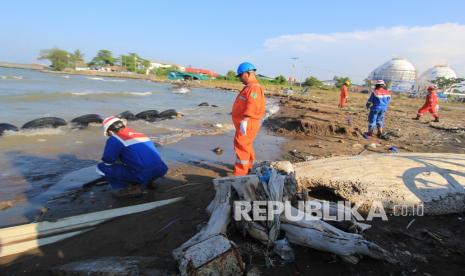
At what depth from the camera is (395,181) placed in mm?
3818

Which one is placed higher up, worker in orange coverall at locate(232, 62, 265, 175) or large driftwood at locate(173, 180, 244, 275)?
worker in orange coverall at locate(232, 62, 265, 175)

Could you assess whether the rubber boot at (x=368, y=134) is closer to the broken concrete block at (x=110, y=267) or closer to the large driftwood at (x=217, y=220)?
the large driftwood at (x=217, y=220)

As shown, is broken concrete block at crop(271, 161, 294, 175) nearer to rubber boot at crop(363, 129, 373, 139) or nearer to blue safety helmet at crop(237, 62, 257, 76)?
blue safety helmet at crop(237, 62, 257, 76)

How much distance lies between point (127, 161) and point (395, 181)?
131 inches

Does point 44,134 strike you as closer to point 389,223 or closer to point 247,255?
point 247,255

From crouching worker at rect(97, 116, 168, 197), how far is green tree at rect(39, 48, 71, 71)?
86.1 meters

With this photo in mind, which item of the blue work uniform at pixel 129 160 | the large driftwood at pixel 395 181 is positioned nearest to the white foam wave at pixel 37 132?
the blue work uniform at pixel 129 160

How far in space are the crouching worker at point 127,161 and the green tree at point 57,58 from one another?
86071 mm

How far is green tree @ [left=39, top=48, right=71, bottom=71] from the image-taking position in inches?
3108

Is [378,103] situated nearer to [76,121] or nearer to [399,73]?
[76,121]

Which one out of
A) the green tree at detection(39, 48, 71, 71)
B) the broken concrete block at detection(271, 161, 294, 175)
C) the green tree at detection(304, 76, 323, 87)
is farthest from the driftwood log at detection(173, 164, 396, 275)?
the green tree at detection(39, 48, 71, 71)

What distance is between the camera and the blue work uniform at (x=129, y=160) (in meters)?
4.13

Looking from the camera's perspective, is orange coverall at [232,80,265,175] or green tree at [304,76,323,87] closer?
orange coverall at [232,80,265,175]

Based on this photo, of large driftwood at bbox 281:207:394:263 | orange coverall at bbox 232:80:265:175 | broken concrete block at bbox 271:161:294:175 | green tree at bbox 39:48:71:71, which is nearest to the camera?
large driftwood at bbox 281:207:394:263
